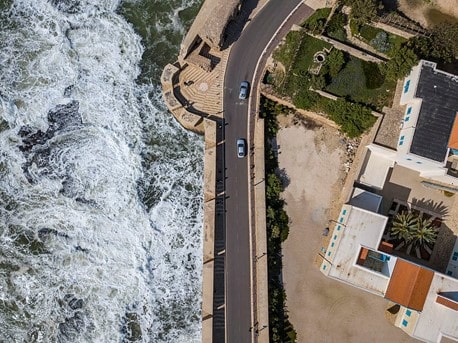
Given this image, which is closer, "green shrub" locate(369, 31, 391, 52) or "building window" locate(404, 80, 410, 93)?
"building window" locate(404, 80, 410, 93)

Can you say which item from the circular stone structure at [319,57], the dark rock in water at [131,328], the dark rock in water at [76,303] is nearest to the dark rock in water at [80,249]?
the dark rock in water at [76,303]

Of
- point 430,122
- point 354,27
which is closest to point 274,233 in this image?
point 430,122

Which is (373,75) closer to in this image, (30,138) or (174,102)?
(174,102)

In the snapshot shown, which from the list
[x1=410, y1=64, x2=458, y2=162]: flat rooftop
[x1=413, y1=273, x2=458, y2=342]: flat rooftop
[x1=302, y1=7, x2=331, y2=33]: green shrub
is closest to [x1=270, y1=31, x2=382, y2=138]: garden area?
[x1=302, y1=7, x2=331, y2=33]: green shrub

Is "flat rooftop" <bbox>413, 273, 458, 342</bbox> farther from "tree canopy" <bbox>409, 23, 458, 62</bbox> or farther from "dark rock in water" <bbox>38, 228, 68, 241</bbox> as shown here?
"dark rock in water" <bbox>38, 228, 68, 241</bbox>

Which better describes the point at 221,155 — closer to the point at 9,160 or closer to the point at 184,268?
the point at 184,268
